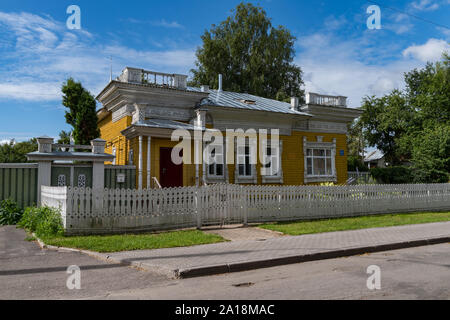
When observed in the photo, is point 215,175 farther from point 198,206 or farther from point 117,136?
point 198,206

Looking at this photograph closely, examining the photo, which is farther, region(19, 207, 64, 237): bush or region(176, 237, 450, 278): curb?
region(19, 207, 64, 237): bush

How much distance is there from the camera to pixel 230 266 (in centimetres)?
685

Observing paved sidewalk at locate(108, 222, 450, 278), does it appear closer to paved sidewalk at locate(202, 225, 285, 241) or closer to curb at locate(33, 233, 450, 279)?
curb at locate(33, 233, 450, 279)

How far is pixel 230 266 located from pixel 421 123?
1641 inches

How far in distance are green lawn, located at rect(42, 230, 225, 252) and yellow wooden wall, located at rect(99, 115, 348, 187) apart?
7.06m

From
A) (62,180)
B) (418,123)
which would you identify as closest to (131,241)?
(62,180)

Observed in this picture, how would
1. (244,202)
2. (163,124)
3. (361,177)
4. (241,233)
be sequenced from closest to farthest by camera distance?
1. (241,233)
2. (244,202)
3. (163,124)
4. (361,177)

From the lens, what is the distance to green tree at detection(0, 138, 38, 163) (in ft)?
185

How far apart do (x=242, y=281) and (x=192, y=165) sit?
1250cm

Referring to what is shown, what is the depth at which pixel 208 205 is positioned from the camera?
11984 millimetres

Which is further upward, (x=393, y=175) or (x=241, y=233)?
(x=393, y=175)

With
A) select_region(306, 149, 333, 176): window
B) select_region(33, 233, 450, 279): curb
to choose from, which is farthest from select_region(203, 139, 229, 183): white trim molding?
select_region(33, 233, 450, 279): curb

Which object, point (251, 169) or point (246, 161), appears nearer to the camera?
point (246, 161)

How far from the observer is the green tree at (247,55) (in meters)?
39.4
